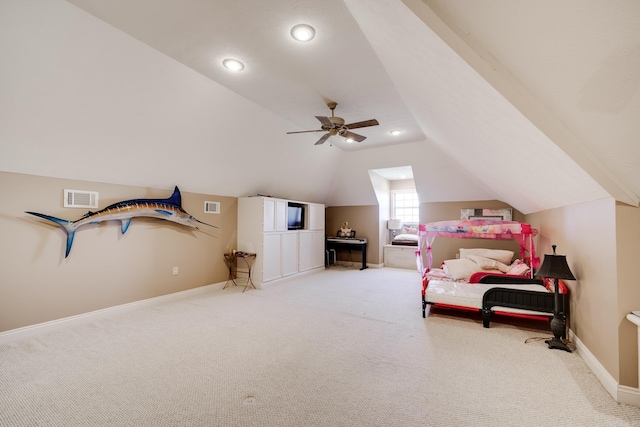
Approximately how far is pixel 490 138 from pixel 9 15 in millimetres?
4186

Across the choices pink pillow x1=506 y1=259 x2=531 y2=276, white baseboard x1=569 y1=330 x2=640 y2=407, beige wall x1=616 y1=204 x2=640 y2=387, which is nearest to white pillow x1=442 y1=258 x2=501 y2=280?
pink pillow x1=506 y1=259 x2=531 y2=276

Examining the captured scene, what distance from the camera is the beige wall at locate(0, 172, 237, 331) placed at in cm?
291

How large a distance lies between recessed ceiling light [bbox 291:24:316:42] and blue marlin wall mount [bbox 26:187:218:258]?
311 centimetres

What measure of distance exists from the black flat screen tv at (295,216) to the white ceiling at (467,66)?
8.25 ft

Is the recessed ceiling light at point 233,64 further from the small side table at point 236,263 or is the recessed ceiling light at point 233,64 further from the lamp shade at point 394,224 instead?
the lamp shade at point 394,224

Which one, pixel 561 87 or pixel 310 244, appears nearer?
pixel 561 87


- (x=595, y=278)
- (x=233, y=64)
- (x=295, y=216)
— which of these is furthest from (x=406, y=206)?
(x=233, y=64)

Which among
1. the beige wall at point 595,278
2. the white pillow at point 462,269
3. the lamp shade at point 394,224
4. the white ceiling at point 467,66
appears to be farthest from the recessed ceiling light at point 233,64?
the lamp shade at point 394,224

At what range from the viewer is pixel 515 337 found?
3020 mm

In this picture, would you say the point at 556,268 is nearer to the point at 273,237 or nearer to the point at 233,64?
the point at 233,64

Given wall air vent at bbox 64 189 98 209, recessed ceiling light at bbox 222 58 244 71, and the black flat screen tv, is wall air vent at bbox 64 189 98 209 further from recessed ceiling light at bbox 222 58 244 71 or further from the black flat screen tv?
the black flat screen tv

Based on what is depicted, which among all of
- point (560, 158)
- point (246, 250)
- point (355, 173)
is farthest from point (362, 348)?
point (355, 173)

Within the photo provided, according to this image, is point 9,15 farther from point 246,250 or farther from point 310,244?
point 310,244

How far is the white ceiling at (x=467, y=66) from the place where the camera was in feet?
3.63
